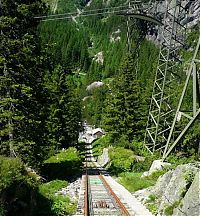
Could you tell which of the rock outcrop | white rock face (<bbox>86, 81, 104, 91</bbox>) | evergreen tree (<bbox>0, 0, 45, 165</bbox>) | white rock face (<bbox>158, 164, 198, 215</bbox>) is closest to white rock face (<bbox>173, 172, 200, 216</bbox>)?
the rock outcrop

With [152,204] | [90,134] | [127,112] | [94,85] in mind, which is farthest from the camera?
[94,85]

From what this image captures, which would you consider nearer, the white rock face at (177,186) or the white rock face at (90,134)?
the white rock face at (177,186)

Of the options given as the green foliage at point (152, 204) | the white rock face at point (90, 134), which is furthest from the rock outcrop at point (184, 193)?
the white rock face at point (90, 134)

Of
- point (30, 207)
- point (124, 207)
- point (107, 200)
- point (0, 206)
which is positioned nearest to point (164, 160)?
point (107, 200)

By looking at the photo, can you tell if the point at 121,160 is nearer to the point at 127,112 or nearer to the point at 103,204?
the point at 127,112

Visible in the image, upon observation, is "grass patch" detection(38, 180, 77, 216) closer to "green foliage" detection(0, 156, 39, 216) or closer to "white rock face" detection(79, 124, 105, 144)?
"green foliage" detection(0, 156, 39, 216)

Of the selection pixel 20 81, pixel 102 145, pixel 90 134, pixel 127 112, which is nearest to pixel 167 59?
pixel 20 81

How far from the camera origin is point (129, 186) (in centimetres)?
2139

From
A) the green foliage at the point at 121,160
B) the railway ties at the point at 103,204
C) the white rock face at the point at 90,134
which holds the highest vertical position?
the railway ties at the point at 103,204

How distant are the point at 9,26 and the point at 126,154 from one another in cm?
1858

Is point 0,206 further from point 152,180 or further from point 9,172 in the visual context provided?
point 152,180

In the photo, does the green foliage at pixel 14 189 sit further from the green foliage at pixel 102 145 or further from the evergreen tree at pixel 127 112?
the green foliage at pixel 102 145

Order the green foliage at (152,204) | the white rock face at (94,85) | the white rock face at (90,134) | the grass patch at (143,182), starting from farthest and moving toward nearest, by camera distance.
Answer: the white rock face at (94,85) → the white rock face at (90,134) → the grass patch at (143,182) → the green foliage at (152,204)

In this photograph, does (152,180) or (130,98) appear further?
(130,98)
